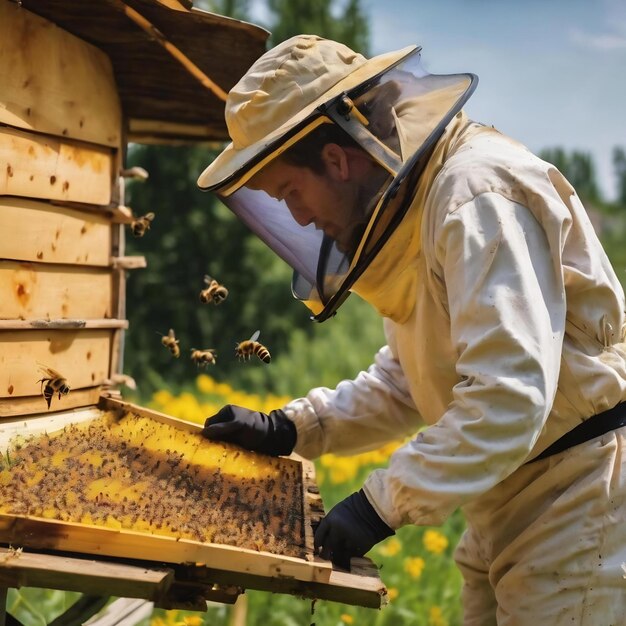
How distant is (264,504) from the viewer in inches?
115

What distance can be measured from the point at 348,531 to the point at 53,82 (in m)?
2.36

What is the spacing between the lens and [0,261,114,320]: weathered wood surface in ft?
11.6

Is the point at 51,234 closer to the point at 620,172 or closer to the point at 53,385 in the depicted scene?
the point at 53,385

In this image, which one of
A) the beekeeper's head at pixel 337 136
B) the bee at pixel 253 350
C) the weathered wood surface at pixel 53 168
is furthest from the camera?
the bee at pixel 253 350

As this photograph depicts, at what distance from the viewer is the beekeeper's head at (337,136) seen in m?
2.90

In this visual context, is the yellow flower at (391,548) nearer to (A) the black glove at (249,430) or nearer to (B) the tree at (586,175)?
(A) the black glove at (249,430)

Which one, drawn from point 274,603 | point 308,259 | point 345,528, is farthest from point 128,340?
point 345,528

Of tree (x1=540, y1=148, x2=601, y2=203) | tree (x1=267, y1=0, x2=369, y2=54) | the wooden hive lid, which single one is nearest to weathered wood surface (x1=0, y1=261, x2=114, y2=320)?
the wooden hive lid

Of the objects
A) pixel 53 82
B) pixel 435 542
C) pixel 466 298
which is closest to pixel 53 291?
pixel 53 82

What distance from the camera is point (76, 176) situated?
12.9 ft

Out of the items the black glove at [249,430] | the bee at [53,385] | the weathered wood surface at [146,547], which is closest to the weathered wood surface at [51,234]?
the bee at [53,385]

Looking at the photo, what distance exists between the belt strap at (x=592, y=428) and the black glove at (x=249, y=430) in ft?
4.09

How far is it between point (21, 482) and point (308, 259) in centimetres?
143

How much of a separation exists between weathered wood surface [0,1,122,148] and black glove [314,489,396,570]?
2.04 metres
